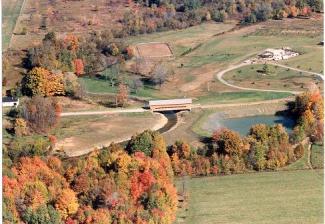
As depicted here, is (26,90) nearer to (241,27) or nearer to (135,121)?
(135,121)

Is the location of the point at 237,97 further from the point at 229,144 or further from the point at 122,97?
the point at 229,144

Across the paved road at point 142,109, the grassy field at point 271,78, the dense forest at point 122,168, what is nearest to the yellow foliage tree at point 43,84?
the paved road at point 142,109

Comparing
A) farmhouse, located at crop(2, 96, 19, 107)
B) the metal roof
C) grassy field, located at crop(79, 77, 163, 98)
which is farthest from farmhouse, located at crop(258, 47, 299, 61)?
farmhouse, located at crop(2, 96, 19, 107)

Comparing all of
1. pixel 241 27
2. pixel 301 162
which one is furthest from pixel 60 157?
pixel 241 27

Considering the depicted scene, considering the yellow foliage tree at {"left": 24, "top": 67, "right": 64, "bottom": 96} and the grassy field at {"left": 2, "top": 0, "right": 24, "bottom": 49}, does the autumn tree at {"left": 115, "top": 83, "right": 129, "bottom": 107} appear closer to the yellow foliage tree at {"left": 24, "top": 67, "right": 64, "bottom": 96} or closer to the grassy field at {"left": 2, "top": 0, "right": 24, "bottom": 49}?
the yellow foliage tree at {"left": 24, "top": 67, "right": 64, "bottom": 96}

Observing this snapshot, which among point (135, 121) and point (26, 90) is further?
point (26, 90)

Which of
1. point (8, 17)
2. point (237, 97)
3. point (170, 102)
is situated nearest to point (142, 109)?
point (170, 102)

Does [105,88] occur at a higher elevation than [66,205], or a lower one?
lower
